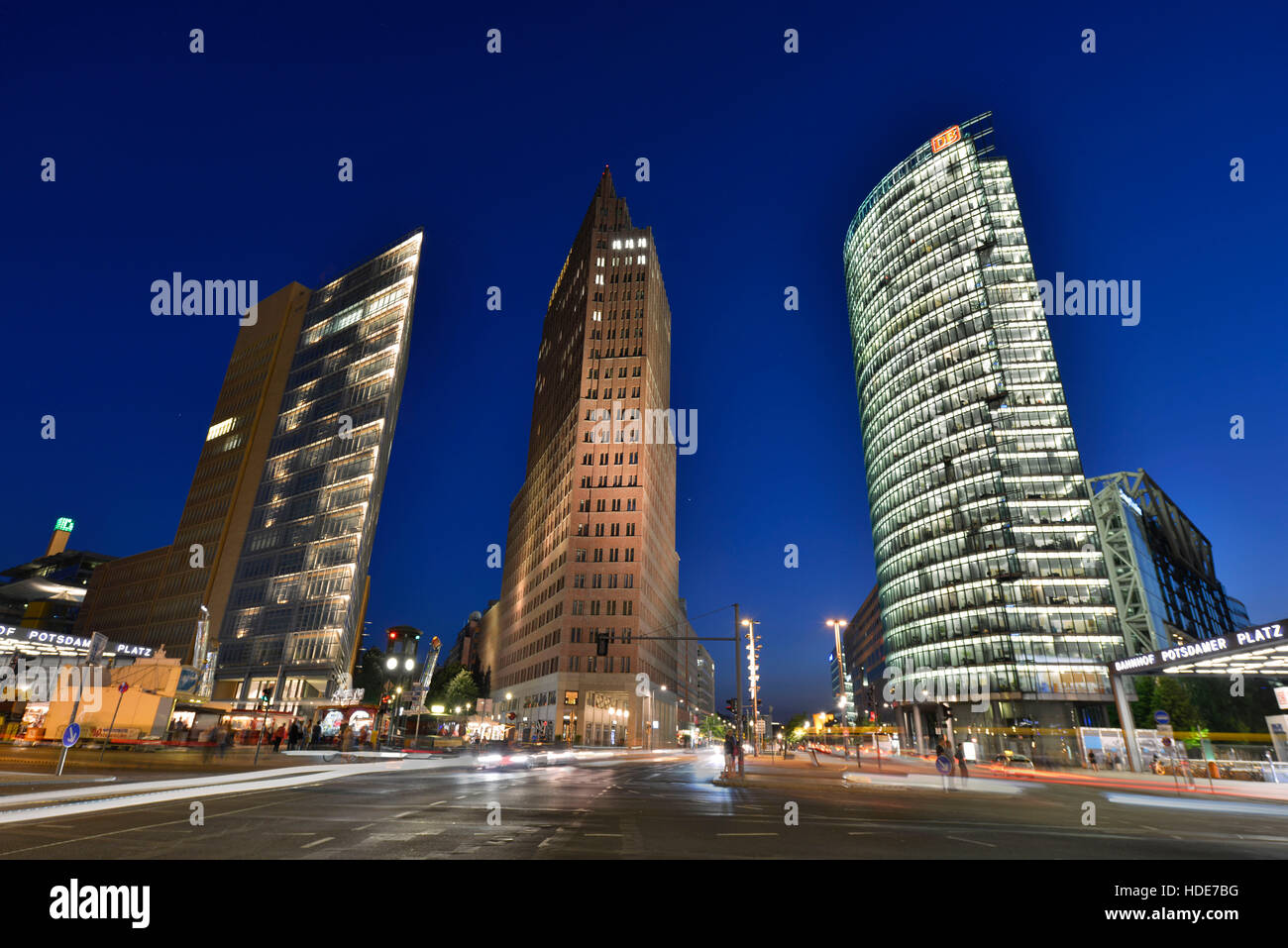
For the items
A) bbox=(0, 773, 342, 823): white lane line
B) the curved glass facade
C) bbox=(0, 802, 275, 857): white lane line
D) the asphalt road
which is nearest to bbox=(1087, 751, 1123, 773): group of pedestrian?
the asphalt road

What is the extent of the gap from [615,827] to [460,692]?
107 metres

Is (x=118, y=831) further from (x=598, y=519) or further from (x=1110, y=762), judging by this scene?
(x=598, y=519)

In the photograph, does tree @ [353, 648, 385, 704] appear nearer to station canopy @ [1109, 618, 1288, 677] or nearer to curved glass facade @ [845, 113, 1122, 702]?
curved glass facade @ [845, 113, 1122, 702]

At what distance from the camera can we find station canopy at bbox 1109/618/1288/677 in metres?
27.0

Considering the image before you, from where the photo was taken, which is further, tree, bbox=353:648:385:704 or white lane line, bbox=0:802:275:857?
tree, bbox=353:648:385:704

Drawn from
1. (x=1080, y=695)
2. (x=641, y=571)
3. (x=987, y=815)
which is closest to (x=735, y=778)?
(x=987, y=815)

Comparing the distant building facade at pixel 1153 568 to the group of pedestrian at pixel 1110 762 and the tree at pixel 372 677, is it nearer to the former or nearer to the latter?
the group of pedestrian at pixel 1110 762

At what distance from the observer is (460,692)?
10856cm

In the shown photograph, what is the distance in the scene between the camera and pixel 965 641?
83375mm

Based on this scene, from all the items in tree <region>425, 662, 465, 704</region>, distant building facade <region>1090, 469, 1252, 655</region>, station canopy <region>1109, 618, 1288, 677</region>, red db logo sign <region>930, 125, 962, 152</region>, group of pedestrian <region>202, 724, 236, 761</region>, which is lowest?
tree <region>425, 662, 465, 704</region>

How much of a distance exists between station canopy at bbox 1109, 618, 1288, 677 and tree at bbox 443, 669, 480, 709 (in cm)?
9329
